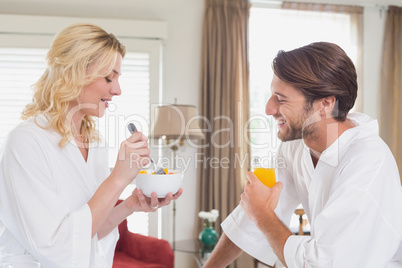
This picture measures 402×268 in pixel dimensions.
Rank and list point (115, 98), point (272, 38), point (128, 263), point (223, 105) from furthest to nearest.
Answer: point (272, 38)
point (223, 105)
point (115, 98)
point (128, 263)

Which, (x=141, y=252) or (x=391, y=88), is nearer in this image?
(x=141, y=252)

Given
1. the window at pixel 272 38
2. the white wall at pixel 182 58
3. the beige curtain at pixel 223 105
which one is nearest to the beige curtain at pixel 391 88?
the window at pixel 272 38

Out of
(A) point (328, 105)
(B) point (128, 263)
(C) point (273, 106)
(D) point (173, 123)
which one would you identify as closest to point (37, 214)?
(C) point (273, 106)

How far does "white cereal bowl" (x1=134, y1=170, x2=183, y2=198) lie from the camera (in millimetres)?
1396

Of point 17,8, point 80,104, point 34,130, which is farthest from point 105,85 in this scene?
point 17,8

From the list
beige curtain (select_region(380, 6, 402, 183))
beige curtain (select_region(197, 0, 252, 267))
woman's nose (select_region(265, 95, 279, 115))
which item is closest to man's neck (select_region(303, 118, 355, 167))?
woman's nose (select_region(265, 95, 279, 115))

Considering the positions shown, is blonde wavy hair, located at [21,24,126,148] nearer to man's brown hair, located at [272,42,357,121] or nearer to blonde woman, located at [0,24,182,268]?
blonde woman, located at [0,24,182,268]

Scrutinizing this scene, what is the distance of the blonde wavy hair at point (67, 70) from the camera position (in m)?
1.41

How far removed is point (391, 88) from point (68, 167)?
4080 mm

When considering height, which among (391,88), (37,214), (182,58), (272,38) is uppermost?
(272,38)

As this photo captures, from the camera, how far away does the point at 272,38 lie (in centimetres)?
439

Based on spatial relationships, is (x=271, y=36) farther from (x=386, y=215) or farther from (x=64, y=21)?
(x=386, y=215)

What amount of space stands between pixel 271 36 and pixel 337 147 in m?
3.17

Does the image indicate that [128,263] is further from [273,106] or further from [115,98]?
[273,106]
